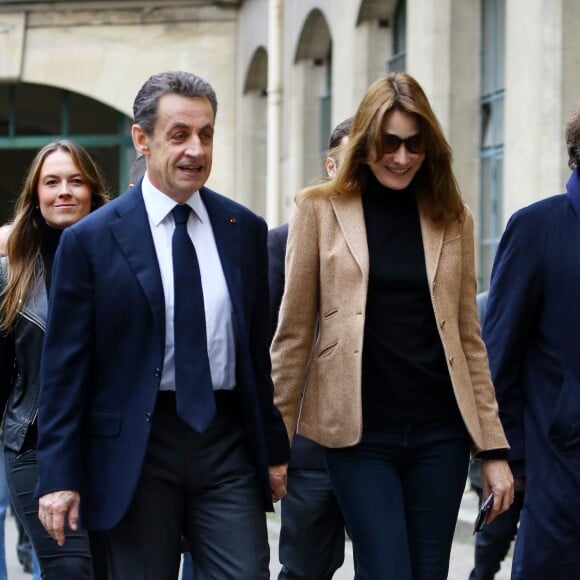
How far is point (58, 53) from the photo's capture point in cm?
1969

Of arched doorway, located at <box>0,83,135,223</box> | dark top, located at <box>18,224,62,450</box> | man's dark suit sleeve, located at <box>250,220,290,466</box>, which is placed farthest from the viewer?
arched doorway, located at <box>0,83,135,223</box>

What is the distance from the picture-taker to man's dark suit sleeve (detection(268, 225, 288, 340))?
6.19 m

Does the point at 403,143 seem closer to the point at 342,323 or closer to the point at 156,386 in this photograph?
the point at 342,323

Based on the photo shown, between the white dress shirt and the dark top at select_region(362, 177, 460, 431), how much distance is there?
0.44 metres

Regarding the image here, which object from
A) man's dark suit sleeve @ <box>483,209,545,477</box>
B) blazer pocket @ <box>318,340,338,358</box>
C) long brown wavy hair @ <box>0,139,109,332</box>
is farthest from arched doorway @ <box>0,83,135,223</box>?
blazer pocket @ <box>318,340,338,358</box>

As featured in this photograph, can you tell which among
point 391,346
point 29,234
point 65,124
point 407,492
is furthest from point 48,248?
point 65,124

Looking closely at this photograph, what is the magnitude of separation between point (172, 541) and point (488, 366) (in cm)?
114

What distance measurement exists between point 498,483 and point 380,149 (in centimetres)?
107

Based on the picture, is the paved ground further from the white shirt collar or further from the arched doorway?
the arched doorway

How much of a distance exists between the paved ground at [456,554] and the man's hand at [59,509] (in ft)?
14.0

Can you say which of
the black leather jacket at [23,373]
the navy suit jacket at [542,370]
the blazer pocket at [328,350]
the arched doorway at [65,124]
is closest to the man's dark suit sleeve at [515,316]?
the navy suit jacket at [542,370]

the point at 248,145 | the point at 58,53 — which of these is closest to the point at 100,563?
the point at 248,145

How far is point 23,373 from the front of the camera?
5582mm

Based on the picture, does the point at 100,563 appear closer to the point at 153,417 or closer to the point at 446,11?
the point at 153,417
